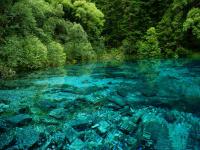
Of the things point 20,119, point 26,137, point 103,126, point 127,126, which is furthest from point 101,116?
point 26,137

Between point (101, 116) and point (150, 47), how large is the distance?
2717 centimetres

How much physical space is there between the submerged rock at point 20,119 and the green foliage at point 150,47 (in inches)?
1049

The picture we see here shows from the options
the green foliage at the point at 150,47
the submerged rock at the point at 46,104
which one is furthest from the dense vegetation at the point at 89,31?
the submerged rock at the point at 46,104

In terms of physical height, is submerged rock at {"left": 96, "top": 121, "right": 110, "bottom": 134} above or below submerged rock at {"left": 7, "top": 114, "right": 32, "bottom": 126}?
below

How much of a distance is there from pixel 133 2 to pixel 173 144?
1361 inches

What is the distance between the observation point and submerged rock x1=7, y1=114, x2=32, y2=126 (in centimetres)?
698

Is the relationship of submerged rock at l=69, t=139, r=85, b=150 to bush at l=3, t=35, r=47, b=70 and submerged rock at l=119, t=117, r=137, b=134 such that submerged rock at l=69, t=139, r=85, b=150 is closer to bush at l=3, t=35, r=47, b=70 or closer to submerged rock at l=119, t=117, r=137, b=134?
submerged rock at l=119, t=117, r=137, b=134

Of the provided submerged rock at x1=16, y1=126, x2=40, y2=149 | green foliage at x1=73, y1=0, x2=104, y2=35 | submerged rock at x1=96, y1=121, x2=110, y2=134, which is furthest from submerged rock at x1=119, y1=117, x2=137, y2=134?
green foliage at x1=73, y1=0, x2=104, y2=35

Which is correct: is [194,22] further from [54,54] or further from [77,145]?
[77,145]

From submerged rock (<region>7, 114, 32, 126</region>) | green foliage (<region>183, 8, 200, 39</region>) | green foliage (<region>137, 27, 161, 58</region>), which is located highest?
green foliage (<region>183, 8, 200, 39</region>)

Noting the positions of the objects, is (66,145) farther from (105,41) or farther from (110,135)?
(105,41)

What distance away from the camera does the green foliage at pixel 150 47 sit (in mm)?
33219

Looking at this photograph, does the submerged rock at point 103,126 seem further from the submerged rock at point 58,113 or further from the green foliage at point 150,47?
the green foliage at point 150,47

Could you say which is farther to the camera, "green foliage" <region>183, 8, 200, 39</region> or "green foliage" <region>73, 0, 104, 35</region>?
"green foliage" <region>73, 0, 104, 35</region>
